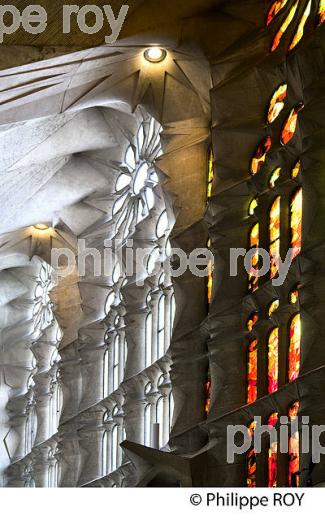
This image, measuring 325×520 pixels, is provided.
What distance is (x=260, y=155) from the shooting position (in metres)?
28.0

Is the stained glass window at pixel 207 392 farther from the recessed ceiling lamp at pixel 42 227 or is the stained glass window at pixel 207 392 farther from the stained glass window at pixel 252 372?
the recessed ceiling lamp at pixel 42 227

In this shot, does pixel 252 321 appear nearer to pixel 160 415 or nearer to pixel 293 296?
pixel 293 296

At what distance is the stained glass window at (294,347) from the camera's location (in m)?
23.6

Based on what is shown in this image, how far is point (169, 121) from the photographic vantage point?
30234mm

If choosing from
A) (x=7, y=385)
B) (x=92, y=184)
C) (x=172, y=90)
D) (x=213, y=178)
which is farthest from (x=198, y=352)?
(x=7, y=385)

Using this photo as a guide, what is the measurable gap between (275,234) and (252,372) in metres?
3.08

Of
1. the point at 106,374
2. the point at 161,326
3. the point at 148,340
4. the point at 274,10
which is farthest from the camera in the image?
the point at 106,374

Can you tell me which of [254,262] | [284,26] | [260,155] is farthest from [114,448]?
[284,26]

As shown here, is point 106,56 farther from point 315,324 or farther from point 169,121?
point 315,324

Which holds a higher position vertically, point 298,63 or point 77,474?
point 298,63

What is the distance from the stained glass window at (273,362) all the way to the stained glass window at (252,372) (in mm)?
876

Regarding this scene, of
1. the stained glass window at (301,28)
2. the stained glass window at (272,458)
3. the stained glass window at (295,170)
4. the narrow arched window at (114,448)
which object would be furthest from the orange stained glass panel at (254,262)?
the narrow arched window at (114,448)

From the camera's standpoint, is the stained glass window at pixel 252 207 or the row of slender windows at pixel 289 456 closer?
the row of slender windows at pixel 289 456

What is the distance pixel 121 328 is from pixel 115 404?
244 centimetres
